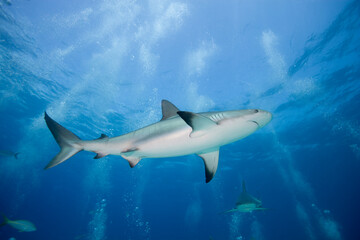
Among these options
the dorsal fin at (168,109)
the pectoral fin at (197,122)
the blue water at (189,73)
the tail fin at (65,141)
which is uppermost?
the blue water at (189,73)

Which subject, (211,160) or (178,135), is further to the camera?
(211,160)

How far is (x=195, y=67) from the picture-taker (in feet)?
45.3

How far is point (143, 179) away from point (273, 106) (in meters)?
32.2

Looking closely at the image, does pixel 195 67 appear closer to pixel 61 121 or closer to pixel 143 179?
pixel 61 121

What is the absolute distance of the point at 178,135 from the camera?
2.79 metres

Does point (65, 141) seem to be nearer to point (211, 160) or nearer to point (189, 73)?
point (211, 160)

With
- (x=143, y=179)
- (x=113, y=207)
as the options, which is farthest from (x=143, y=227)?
(x=143, y=179)

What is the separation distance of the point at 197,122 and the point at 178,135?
1.77 feet

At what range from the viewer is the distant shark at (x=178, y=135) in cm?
254

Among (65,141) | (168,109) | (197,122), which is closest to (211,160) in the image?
(168,109)

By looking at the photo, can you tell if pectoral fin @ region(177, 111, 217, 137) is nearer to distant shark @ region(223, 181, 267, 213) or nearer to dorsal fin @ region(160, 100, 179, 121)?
dorsal fin @ region(160, 100, 179, 121)

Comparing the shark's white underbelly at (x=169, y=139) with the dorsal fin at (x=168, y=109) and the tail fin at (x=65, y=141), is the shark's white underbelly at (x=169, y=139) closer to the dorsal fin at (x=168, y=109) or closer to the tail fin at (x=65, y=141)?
the tail fin at (x=65, y=141)

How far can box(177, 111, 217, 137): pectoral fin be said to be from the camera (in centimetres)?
227

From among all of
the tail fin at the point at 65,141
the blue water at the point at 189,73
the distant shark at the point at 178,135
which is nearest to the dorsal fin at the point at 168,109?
the distant shark at the point at 178,135
